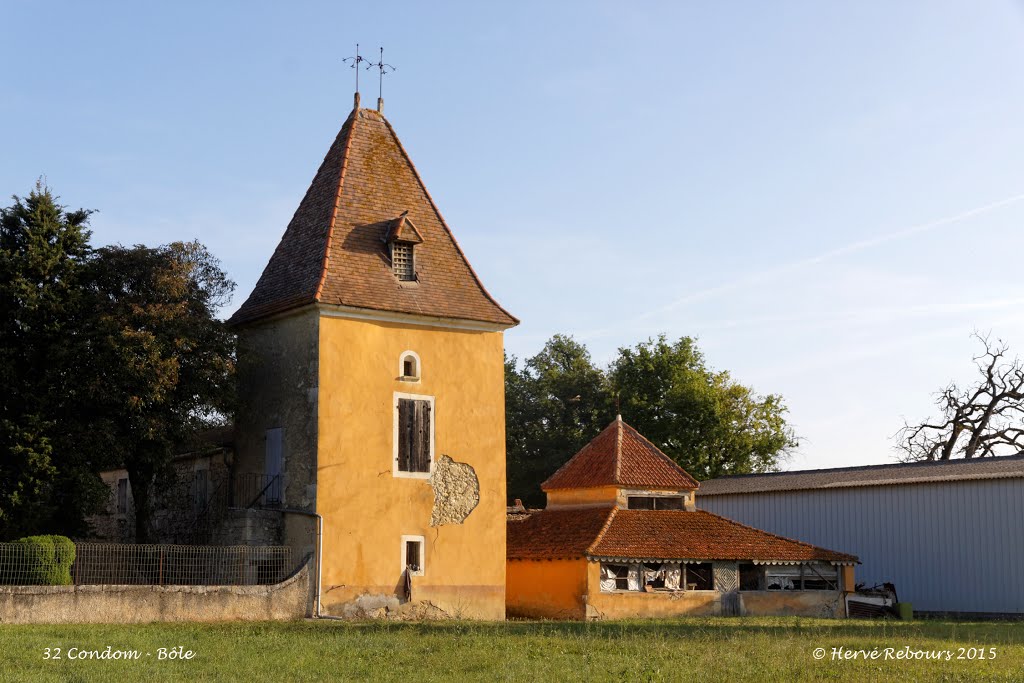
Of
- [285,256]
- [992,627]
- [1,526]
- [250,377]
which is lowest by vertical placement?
[992,627]

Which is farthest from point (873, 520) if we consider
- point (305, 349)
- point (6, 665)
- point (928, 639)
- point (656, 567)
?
point (6, 665)

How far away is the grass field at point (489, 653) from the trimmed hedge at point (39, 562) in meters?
2.28

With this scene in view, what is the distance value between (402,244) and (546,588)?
1022 centimetres

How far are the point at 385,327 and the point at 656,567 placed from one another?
10100 millimetres

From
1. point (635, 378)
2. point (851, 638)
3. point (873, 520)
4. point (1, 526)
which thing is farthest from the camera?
point (635, 378)

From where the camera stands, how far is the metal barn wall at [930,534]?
121ft

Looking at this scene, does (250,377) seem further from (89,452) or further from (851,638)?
(851,638)

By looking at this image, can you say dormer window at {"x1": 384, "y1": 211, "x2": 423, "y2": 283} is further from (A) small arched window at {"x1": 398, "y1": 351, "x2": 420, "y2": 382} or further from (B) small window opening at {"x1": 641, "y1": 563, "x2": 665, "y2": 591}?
(B) small window opening at {"x1": 641, "y1": 563, "x2": 665, "y2": 591}

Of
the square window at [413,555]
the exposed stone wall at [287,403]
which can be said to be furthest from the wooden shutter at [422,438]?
the exposed stone wall at [287,403]

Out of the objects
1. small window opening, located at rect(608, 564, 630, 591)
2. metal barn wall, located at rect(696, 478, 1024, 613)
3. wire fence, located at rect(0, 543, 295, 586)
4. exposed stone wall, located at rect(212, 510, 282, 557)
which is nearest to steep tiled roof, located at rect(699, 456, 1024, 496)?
metal barn wall, located at rect(696, 478, 1024, 613)

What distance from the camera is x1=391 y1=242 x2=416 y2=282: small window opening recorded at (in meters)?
32.4

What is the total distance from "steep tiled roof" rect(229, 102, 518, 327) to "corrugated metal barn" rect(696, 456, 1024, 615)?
1519 centimetres

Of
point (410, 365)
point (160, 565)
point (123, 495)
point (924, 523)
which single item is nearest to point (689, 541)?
point (924, 523)

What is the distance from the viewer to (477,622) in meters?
29.7
